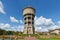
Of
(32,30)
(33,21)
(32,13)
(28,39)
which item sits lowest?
(28,39)

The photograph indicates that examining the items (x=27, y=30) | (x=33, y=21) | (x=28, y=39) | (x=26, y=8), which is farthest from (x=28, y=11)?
(x=28, y=39)

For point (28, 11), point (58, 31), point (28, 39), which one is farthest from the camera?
point (58, 31)

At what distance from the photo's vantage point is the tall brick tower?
60875mm

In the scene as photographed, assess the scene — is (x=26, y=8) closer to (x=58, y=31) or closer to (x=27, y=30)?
(x=27, y=30)

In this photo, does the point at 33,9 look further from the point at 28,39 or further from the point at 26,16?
the point at 28,39

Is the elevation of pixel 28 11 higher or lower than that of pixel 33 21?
higher

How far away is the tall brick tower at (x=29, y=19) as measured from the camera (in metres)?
60.9

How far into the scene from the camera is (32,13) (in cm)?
6156

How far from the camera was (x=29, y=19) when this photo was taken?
201 feet

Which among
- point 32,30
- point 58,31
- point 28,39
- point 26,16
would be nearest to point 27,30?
point 32,30

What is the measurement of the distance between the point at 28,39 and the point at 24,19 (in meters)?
57.3

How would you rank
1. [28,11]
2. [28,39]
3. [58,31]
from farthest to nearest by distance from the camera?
1. [58,31]
2. [28,11]
3. [28,39]

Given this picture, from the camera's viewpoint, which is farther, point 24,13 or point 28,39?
point 24,13

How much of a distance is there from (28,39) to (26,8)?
57.3 meters
